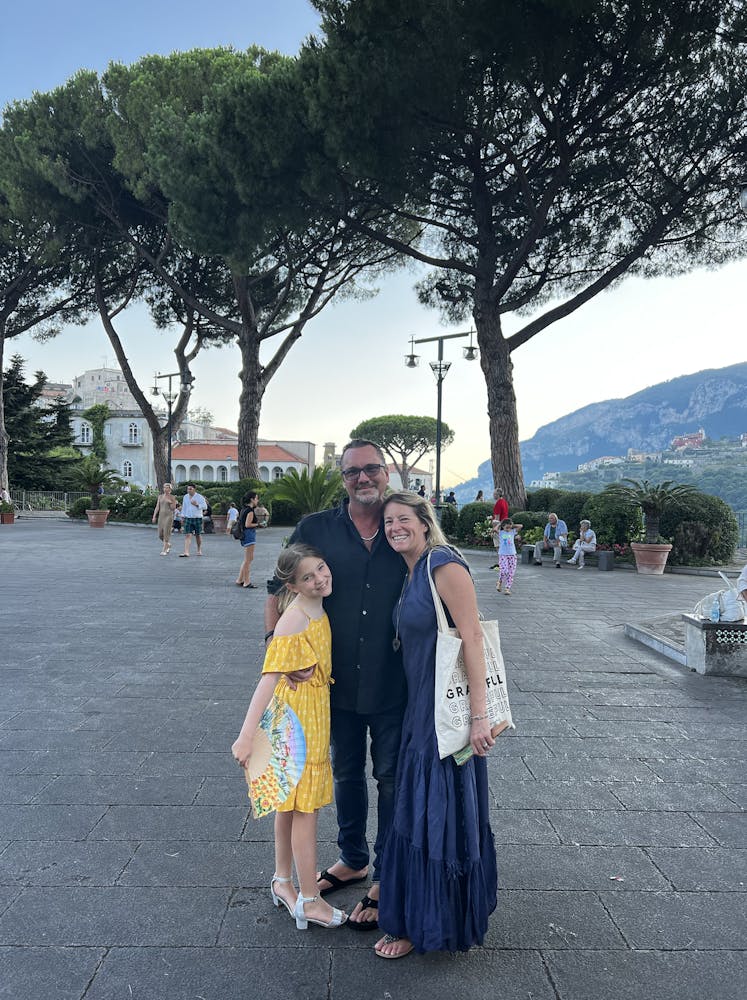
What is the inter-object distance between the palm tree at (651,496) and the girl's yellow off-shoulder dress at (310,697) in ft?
40.5

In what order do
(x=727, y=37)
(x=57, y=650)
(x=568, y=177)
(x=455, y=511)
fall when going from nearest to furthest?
1. (x=57, y=650)
2. (x=727, y=37)
3. (x=568, y=177)
4. (x=455, y=511)

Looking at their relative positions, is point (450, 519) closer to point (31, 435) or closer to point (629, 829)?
point (629, 829)

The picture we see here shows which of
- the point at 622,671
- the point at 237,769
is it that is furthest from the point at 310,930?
the point at 622,671

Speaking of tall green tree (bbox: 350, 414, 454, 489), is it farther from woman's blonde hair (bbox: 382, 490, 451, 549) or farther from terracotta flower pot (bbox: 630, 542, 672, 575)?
woman's blonde hair (bbox: 382, 490, 451, 549)

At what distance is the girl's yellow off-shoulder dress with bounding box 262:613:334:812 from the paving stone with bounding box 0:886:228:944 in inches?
19.3

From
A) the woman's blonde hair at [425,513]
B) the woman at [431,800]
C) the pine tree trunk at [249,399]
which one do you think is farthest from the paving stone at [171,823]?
the pine tree trunk at [249,399]

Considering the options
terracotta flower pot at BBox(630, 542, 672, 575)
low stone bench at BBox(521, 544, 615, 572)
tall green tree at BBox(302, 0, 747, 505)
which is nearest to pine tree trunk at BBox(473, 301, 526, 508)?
tall green tree at BBox(302, 0, 747, 505)

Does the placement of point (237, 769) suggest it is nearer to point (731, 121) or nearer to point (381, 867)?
point (381, 867)

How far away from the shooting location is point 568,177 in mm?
16984

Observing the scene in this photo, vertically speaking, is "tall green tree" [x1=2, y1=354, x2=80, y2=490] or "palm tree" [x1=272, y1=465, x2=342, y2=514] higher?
"tall green tree" [x1=2, y1=354, x2=80, y2=490]

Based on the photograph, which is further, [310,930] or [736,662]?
[736,662]

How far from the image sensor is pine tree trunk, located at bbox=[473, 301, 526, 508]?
17.7 meters

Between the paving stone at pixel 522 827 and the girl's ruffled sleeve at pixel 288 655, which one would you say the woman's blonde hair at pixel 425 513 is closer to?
the girl's ruffled sleeve at pixel 288 655

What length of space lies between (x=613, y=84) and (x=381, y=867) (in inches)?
657
